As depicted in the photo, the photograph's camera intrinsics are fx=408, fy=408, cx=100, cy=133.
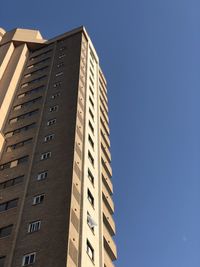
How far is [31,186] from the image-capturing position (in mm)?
29578

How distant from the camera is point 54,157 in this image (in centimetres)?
3138

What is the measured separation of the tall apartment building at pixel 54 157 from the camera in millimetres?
24766

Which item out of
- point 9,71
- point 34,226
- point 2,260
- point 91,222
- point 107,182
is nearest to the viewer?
point 2,260

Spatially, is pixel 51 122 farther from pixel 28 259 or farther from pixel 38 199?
pixel 28 259

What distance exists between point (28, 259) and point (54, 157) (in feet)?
31.5

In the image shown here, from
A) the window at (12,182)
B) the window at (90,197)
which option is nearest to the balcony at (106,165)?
the window at (90,197)

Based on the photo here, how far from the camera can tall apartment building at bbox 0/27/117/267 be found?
81.3 feet

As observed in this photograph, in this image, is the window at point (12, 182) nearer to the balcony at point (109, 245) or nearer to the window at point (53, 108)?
the balcony at point (109, 245)

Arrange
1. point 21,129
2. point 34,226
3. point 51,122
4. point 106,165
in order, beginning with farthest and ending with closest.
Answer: point 106,165
point 21,129
point 51,122
point 34,226

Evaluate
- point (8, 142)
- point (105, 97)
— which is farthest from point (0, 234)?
point (105, 97)

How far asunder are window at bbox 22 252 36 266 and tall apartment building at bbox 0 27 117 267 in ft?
0.24

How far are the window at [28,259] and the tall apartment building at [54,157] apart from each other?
7 cm

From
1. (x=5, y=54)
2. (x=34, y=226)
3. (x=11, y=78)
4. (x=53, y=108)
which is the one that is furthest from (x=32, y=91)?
(x=34, y=226)

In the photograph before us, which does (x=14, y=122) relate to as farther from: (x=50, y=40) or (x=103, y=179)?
(x=50, y=40)
